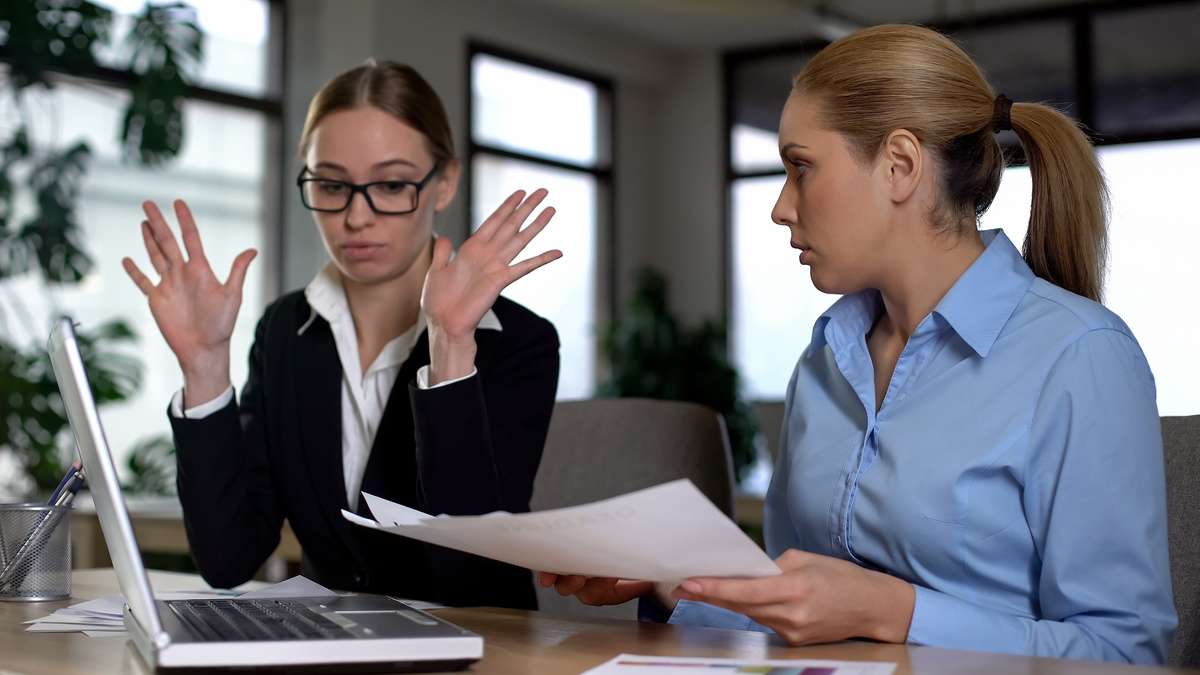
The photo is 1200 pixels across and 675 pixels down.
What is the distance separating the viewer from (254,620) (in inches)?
36.5

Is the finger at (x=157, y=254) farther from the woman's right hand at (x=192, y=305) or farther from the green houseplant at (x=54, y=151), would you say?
the green houseplant at (x=54, y=151)

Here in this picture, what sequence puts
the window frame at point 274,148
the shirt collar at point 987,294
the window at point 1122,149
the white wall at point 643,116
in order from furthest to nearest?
the white wall at point 643,116 → the window at point 1122,149 → the window frame at point 274,148 → the shirt collar at point 987,294

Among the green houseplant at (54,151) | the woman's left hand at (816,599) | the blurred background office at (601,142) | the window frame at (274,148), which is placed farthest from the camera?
the window frame at (274,148)

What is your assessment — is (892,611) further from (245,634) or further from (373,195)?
(373,195)

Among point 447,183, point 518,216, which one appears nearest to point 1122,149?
point 447,183

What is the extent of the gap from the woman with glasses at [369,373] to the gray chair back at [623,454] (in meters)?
0.31

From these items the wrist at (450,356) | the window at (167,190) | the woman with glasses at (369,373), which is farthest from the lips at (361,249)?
the window at (167,190)

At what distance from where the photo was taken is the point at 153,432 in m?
5.34

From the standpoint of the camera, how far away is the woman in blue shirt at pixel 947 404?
1021 millimetres

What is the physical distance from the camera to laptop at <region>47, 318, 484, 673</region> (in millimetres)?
808

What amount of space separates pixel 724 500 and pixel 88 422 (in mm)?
1148

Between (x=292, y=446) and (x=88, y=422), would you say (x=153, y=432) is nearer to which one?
(x=292, y=446)

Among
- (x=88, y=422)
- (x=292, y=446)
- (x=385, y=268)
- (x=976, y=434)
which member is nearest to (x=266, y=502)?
(x=292, y=446)

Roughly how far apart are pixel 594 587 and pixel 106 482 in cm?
48
